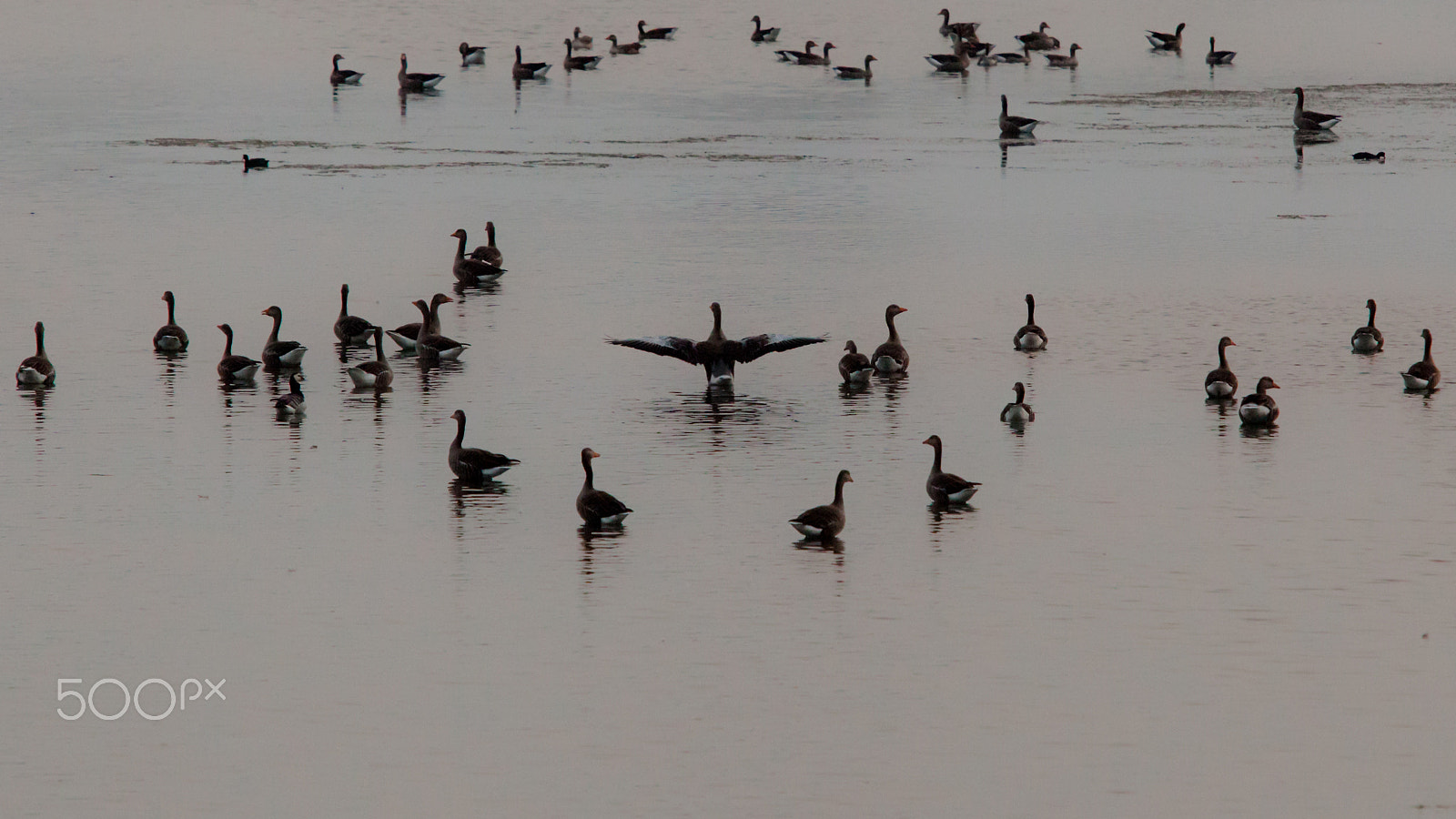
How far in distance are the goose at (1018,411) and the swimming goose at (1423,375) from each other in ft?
17.3

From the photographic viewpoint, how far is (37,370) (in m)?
24.9

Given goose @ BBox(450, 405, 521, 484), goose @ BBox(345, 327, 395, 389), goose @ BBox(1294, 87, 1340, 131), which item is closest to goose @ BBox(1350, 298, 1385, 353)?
goose @ BBox(450, 405, 521, 484)

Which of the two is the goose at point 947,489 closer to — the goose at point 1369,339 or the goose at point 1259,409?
the goose at point 1259,409

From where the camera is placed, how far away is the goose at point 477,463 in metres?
20.2

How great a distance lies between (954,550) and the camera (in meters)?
18.0

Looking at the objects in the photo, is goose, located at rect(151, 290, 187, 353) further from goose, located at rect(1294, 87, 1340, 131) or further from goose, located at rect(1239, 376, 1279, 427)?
goose, located at rect(1294, 87, 1340, 131)

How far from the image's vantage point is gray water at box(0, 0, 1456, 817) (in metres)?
13.2

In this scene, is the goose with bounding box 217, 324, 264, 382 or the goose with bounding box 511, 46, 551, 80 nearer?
the goose with bounding box 217, 324, 264, 382

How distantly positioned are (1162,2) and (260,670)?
11094cm

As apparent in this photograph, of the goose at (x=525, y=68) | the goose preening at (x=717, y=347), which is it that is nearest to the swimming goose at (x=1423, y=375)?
the goose preening at (x=717, y=347)

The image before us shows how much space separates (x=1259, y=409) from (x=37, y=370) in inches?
605

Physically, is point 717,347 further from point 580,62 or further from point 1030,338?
point 580,62

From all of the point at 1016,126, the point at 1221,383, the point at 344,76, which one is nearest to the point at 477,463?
the point at 1221,383

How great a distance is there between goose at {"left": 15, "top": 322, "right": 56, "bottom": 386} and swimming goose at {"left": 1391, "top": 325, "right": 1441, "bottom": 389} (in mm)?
17531
